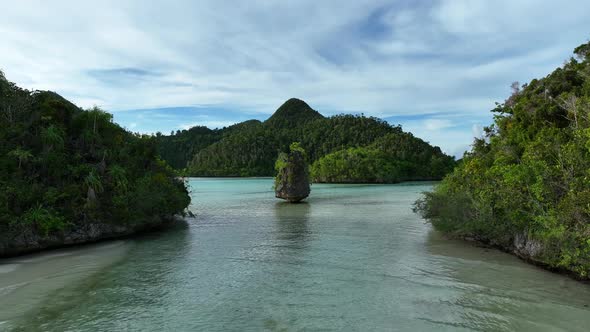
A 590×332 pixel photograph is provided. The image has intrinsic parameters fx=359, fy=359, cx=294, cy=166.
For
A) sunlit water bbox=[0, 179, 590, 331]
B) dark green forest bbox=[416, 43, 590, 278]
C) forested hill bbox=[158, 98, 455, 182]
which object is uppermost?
forested hill bbox=[158, 98, 455, 182]

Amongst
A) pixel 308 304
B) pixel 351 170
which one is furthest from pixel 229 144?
pixel 308 304

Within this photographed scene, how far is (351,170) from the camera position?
115312 mm

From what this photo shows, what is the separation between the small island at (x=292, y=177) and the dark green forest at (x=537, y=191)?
2280cm

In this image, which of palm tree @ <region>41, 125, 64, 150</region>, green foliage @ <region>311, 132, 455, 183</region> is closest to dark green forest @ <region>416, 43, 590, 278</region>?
palm tree @ <region>41, 125, 64, 150</region>

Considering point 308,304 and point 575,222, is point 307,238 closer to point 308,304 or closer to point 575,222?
point 308,304

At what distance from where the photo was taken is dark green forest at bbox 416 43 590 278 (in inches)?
443

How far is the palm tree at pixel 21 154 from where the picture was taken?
17.5 metres

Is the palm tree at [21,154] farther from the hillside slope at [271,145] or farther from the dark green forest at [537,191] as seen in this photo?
the hillside slope at [271,145]

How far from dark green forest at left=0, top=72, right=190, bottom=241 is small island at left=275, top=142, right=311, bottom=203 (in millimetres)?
21228

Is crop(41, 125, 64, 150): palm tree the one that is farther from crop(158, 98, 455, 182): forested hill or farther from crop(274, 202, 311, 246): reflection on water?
crop(158, 98, 455, 182): forested hill

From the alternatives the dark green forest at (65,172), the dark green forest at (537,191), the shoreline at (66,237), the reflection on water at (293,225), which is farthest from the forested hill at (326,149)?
the shoreline at (66,237)

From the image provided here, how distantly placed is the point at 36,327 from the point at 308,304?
22.8 ft

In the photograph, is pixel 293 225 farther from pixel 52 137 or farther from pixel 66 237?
pixel 52 137

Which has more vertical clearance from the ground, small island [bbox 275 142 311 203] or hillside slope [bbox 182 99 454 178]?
hillside slope [bbox 182 99 454 178]
